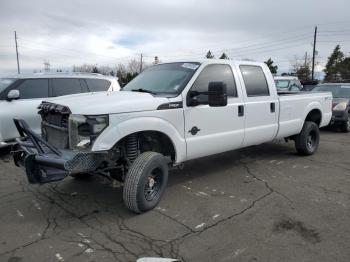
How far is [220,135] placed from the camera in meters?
5.40

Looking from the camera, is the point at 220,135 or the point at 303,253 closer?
the point at 303,253

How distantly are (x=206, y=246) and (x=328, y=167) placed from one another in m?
4.04

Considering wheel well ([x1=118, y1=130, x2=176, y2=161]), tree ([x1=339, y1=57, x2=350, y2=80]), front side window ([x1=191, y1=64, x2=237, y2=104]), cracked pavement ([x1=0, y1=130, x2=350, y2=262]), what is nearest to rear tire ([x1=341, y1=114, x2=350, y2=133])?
cracked pavement ([x1=0, y1=130, x2=350, y2=262])

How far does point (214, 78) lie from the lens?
543 cm

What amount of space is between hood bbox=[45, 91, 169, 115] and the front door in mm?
574

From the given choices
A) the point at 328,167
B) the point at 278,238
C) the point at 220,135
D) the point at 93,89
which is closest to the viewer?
the point at 278,238

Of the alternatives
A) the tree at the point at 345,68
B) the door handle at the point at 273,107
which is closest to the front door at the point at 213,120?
the door handle at the point at 273,107

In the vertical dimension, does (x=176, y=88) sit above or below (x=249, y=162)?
above

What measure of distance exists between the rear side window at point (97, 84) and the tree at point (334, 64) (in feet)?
167

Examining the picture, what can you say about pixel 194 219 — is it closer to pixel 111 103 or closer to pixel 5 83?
pixel 111 103

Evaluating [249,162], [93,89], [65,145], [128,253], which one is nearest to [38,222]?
[65,145]

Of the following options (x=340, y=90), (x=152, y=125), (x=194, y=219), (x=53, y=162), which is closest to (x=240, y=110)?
(x=152, y=125)

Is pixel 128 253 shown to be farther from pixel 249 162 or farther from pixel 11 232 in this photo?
pixel 249 162

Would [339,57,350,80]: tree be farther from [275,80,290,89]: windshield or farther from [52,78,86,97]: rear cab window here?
[52,78,86,97]: rear cab window
